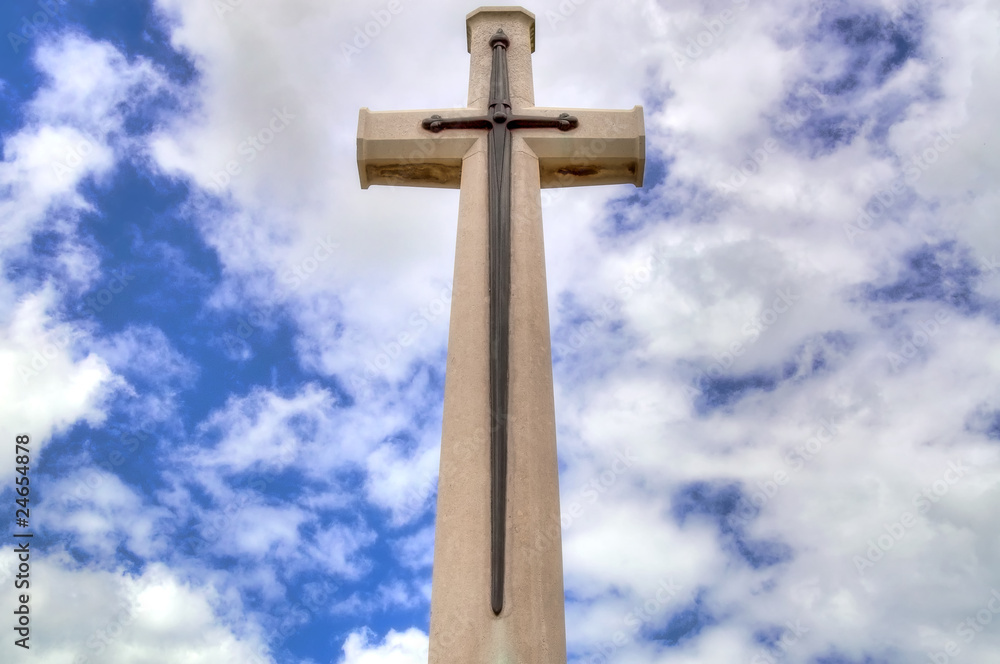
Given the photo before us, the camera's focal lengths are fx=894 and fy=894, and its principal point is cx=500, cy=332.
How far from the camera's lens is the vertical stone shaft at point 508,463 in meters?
5.75

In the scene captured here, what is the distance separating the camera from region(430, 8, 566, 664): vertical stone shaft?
5746mm

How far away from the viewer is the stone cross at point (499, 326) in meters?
5.84

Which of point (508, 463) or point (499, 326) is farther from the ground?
point (499, 326)

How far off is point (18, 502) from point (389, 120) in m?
5.61

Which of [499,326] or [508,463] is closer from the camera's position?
[508,463]

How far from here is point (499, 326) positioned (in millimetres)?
6867

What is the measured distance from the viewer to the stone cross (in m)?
5.84

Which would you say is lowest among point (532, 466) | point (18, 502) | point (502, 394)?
point (532, 466)

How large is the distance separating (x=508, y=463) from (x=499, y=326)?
1127 millimetres

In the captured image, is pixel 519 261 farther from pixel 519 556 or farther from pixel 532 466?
pixel 519 556

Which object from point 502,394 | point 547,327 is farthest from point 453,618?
point 547,327

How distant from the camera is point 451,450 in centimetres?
648

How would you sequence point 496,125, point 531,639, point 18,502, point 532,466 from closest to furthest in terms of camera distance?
point 531,639, point 532,466, point 496,125, point 18,502

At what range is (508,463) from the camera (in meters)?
6.29
